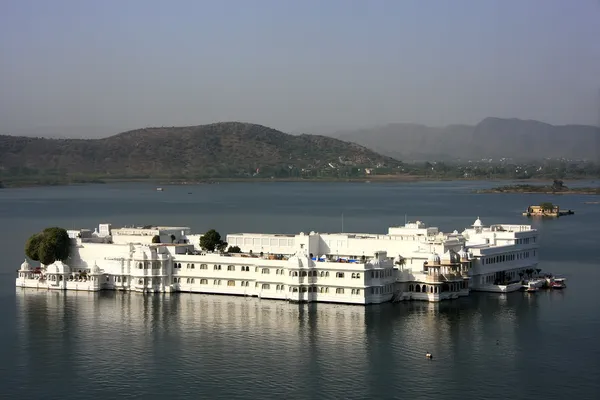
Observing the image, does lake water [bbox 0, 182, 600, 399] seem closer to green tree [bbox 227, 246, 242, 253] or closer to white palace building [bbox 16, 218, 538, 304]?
white palace building [bbox 16, 218, 538, 304]

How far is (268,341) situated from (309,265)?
287 inches

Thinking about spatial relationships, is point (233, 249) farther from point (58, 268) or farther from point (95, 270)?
point (58, 268)

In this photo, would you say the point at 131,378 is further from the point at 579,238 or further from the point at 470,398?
the point at 579,238

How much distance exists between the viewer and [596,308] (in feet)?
141

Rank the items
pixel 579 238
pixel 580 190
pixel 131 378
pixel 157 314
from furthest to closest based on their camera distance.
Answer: pixel 580 190 → pixel 579 238 → pixel 157 314 → pixel 131 378

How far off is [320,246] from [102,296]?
10021mm

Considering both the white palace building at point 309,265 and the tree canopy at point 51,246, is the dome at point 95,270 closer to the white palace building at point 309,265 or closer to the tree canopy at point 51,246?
the white palace building at point 309,265

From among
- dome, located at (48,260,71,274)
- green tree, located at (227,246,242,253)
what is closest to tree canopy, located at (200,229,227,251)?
green tree, located at (227,246,242,253)

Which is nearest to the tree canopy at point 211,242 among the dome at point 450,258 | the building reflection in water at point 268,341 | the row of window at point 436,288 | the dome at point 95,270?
the building reflection in water at point 268,341

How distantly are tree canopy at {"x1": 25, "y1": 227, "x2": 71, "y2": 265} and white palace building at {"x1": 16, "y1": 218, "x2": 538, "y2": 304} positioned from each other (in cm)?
50

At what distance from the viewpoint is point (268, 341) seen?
35.9 meters

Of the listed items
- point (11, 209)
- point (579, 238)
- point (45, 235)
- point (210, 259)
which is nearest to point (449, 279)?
point (210, 259)

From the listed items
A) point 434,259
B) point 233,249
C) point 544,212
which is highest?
point 544,212

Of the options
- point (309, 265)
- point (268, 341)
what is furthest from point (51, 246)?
point (268, 341)
